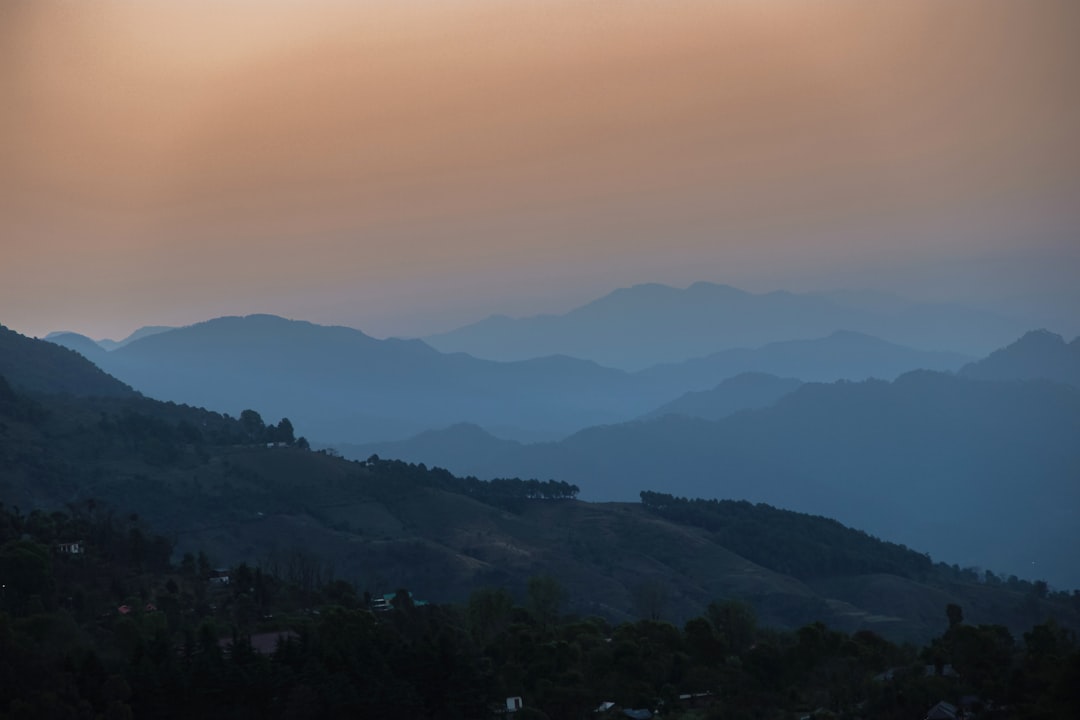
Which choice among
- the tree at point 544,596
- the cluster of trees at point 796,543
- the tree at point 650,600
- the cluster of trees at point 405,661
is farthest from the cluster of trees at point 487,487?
the cluster of trees at point 405,661

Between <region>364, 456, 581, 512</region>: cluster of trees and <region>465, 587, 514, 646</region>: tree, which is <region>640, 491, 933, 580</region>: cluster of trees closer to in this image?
<region>364, 456, 581, 512</region>: cluster of trees

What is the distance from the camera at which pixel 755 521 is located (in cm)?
11631

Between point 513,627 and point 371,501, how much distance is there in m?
60.0

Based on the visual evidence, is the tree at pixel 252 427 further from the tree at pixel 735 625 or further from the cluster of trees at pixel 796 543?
the tree at pixel 735 625

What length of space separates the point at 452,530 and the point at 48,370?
64461 millimetres

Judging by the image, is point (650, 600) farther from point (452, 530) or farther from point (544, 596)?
point (452, 530)

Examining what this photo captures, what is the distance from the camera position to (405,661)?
3941 centimetres

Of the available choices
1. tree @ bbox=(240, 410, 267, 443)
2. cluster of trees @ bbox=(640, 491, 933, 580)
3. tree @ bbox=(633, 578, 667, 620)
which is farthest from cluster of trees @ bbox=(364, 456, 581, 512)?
tree @ bbox=(633, 578, 667, 620)

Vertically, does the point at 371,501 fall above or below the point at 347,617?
above

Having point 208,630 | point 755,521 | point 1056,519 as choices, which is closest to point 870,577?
point 755,521

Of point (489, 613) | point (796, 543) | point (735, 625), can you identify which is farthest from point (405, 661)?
point (796, 543)

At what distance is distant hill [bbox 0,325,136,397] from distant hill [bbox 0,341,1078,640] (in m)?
18.5

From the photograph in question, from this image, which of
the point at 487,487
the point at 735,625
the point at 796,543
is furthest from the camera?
the point at 487,487

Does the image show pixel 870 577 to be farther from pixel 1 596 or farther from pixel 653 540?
pixel 1 596
